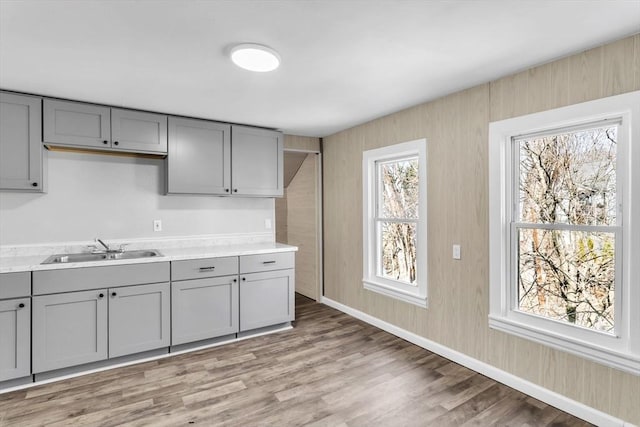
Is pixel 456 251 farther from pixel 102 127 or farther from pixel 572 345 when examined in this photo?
pixel 102 127

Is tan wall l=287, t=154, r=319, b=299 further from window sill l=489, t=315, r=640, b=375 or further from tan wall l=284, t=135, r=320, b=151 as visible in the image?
window sill l=489, t=315, r=640, b=375

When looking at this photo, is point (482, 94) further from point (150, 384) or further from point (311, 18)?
point (150, 384)

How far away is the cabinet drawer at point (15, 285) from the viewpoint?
241 cm

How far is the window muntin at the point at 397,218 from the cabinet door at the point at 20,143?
3.16 metres

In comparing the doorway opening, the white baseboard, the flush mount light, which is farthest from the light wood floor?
the flush mount light

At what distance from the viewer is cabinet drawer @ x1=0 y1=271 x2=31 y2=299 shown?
2.41m

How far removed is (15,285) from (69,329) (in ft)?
1.62

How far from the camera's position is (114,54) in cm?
206

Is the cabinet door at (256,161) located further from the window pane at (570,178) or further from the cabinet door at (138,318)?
the window pane at (570,178)

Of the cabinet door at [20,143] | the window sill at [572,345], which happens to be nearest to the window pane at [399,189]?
the window sill at [572,345]

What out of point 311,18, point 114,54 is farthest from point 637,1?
point 114,54

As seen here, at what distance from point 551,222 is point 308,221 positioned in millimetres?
3053

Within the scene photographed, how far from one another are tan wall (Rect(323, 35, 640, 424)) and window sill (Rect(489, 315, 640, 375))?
0.05 metres

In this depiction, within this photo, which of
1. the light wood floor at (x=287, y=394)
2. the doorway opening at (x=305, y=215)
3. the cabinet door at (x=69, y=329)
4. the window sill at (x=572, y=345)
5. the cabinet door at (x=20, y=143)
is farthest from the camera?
the doorway opening at (x=305, y=215)
